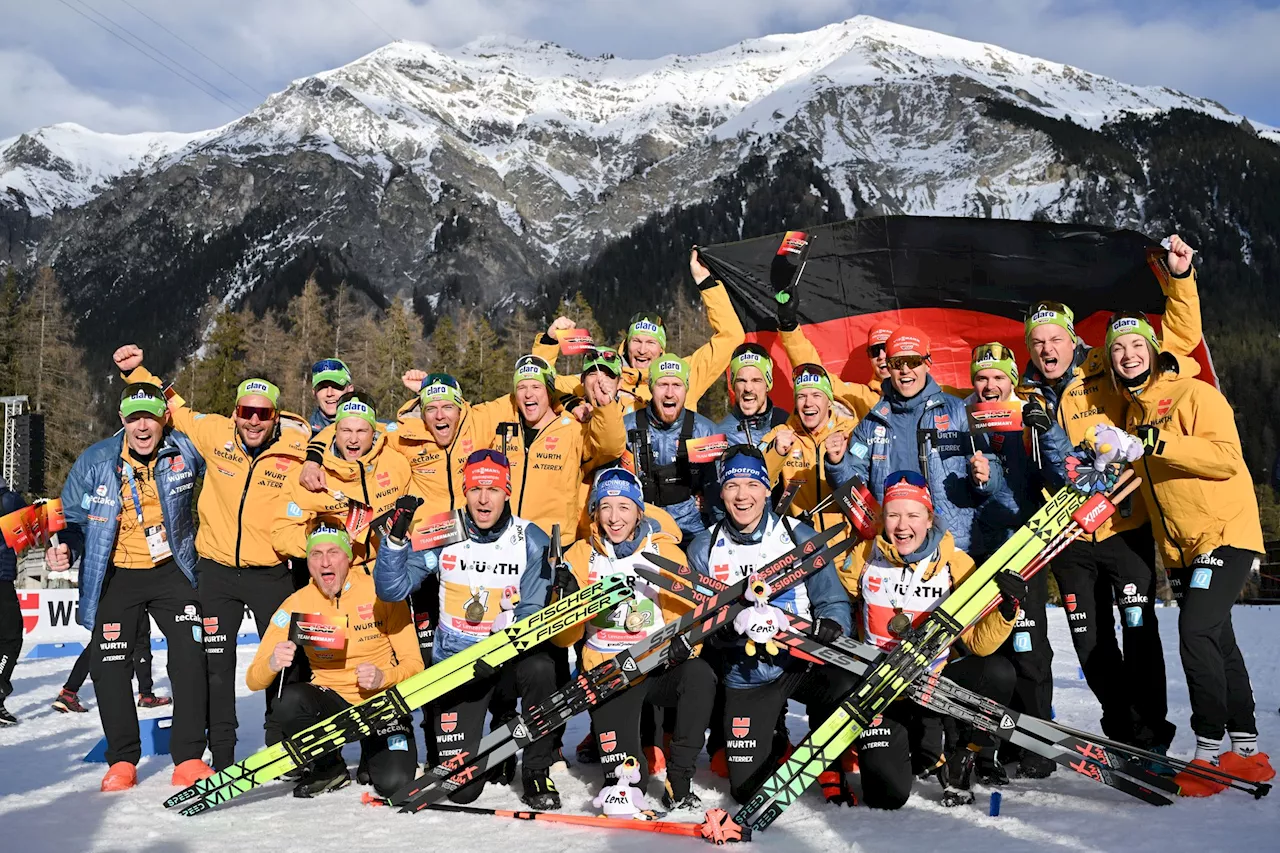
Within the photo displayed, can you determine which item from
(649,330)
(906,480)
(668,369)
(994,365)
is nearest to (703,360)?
(649,330)

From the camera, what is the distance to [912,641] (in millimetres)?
4863

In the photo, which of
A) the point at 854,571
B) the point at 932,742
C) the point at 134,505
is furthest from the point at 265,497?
the point at 932,742

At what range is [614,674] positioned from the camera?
5.10 metres

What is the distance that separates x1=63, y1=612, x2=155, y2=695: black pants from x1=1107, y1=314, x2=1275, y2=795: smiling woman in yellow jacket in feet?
18.8

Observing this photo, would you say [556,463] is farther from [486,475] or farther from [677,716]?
[677,716]

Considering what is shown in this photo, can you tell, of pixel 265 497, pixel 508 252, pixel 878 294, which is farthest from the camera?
pixel 508 252

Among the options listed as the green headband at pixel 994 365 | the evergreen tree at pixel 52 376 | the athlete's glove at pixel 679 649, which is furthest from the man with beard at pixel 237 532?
the evergreen tree at pixel 52 376

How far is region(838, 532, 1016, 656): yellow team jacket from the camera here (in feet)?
16.5

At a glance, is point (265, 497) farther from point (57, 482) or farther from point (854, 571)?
point (57, 482)

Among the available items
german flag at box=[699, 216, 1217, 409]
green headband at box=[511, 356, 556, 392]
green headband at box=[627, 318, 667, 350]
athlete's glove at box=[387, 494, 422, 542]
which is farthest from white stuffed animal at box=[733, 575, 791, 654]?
german flag at box=[699, 216, 1217, 409]

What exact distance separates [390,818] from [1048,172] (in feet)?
556

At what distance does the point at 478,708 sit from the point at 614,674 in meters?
0.82

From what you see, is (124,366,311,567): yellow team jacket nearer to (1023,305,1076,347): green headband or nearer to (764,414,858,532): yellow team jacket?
(764,414,858,532): yellow team jacket

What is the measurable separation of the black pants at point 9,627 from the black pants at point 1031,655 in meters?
7.94
